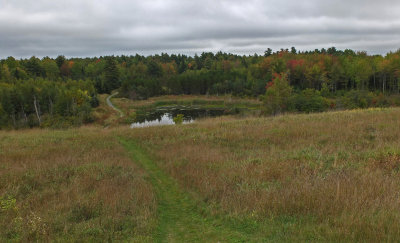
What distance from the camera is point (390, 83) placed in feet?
262

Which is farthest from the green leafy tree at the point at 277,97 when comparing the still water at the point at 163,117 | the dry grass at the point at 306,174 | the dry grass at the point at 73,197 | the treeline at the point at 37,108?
the dry grass at the point at 73,197

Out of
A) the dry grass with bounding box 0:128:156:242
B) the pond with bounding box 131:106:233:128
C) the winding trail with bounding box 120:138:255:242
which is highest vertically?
the dry grass with bounding box 0:128:156:242

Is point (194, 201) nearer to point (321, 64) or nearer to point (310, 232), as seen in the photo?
point (310, 232)

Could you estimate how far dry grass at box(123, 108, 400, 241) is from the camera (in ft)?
20.5

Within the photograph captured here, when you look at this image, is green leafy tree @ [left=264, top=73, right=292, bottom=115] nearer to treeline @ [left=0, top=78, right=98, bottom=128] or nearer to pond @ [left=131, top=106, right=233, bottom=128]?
pond @ [left=131, top=106, right=233, bottom=128]

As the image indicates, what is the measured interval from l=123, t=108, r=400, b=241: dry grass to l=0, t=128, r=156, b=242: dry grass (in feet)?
6.86

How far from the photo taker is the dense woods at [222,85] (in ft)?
181

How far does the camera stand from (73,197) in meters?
9.00

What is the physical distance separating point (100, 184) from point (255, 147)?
858cm

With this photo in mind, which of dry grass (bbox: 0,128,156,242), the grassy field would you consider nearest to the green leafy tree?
the grassy field

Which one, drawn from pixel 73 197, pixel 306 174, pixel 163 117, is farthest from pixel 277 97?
pixel 73 197

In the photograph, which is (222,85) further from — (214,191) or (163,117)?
(214,191)

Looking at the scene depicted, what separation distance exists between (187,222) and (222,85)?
102 metres

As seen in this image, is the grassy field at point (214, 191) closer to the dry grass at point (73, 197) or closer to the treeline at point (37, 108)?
the dry grass at point (73, 197)
